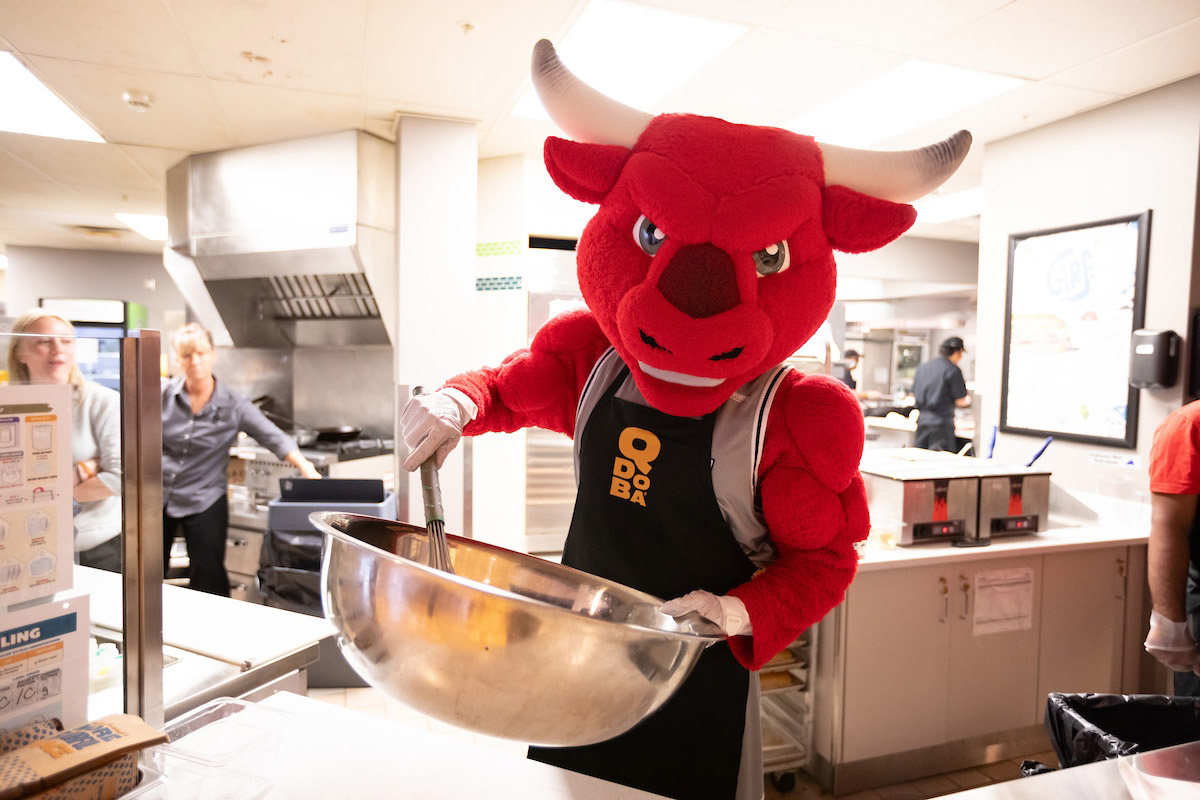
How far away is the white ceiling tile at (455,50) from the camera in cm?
257

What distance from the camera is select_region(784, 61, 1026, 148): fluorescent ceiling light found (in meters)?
3.15

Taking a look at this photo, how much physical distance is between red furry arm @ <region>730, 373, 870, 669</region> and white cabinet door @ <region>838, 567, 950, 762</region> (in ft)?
4.72

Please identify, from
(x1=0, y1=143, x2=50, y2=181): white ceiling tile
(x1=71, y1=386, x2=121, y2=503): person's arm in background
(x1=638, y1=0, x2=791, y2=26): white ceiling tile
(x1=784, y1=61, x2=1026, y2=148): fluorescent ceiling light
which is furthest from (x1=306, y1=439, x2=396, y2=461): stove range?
(x1=71, y1=386, x2=121, y2=503): person's arm in background

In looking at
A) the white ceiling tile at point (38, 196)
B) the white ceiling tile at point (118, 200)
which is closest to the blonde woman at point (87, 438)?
the white ceiling tile at point (118, 200)

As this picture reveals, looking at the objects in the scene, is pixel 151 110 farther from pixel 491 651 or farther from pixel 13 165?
pixel 491 651

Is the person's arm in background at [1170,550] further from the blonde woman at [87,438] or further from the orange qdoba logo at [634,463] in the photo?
the blonde woman at [87,438]

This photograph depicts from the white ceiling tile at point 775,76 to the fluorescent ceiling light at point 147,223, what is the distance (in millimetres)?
5258

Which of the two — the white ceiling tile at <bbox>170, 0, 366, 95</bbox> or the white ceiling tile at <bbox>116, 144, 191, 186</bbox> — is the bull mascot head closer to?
the white ceiling tile at <bbox>170, 0, 366, 95</bbox>

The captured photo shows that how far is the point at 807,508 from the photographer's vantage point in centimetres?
105

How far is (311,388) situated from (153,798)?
480 centimetres

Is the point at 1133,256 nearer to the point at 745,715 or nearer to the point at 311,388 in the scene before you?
the point at 745,715

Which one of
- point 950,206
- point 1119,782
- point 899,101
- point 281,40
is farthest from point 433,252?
point 950,206

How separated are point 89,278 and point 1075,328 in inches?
380

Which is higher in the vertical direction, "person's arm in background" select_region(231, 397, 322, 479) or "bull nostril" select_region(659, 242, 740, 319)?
"bull nostril" select_region(659, 242, 740, 319)
